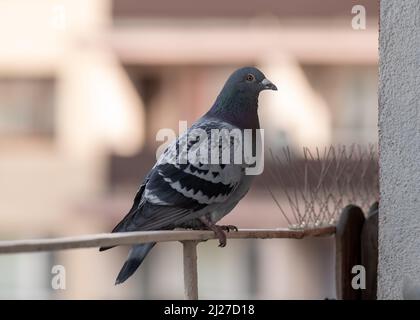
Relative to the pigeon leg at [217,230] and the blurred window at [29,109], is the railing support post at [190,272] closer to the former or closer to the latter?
the pigeon leg at [217,230]

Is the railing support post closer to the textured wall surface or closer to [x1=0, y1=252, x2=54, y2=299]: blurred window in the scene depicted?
the textured wall surface

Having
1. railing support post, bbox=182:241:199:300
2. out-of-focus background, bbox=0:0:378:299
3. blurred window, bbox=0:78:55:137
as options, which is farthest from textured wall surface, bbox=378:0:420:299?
blurred window, bbox=0:78:55:137

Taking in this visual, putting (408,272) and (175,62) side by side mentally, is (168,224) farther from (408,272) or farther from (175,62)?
(175,62)

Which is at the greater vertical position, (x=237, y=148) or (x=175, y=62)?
(x=175, y=62)

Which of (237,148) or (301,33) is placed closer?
(237,148)

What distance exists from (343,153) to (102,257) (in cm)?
1064

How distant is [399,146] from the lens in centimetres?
262

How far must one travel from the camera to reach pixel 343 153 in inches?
121

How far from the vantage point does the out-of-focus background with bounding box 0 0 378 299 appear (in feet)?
41.5

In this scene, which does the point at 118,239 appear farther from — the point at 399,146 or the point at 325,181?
the point at 325,181

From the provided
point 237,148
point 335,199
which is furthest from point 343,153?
point 237,148

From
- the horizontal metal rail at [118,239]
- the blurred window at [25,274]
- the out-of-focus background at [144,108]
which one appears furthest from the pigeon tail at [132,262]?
the blurred window at [25,274]

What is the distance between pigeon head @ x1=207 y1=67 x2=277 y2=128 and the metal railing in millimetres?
399

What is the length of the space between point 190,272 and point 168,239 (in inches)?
4.6
